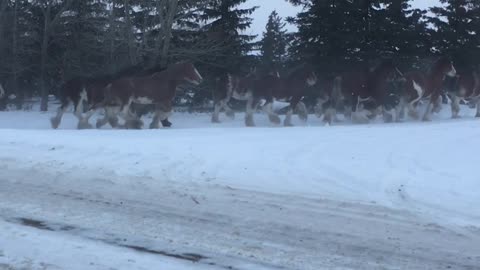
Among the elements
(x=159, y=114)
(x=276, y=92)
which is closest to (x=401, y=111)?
(x=276, y=92)

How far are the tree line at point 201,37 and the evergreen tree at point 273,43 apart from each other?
2.91m

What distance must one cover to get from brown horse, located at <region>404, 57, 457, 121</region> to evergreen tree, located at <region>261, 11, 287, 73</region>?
12928 mm

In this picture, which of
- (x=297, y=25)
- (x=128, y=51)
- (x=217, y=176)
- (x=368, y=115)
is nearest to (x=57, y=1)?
(x=128, y=51)

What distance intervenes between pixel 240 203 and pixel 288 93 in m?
12.5

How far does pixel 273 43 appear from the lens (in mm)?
41750

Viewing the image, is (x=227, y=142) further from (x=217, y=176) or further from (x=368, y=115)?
(x=368, y=115)

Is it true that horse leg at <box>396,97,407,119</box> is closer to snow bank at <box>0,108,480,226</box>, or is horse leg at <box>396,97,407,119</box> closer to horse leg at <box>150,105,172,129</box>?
snow bank at <box>0,108,480,226</box>

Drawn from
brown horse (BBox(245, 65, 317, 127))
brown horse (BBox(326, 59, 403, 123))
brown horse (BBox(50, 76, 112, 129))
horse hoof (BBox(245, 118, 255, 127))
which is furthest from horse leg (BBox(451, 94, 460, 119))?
brown horse (BBox(50, 76, 112, 129))

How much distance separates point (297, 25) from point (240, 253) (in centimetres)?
2368

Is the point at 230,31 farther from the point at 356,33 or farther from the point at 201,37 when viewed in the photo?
the point at 356,33

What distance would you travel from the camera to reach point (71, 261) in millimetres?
5457

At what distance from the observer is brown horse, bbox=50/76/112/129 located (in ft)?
62.8

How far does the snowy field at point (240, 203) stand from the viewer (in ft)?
18.8

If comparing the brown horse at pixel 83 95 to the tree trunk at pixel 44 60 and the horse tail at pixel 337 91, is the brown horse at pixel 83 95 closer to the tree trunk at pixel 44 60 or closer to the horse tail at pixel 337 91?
the horse tail at pixel 337 91
